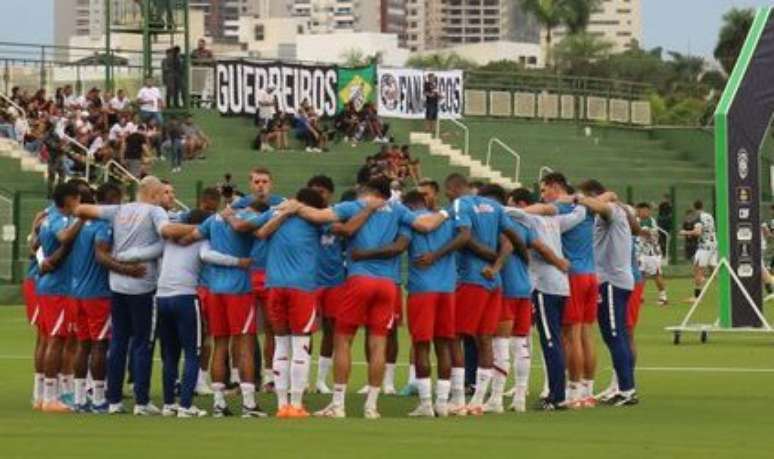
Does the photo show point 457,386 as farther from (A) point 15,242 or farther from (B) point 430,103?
(B) point 430,103

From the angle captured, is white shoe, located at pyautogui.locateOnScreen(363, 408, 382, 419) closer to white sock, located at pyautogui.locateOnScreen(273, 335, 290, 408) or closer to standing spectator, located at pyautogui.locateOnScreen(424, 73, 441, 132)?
white sock, located at pyautogui.locateOnScreen(273, 335, 290, 408)

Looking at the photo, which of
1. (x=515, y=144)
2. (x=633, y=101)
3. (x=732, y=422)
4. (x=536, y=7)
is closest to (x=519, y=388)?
(x=732, y=422)

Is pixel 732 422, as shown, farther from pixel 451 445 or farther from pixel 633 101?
pixel 633 101

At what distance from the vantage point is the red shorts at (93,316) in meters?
21.8

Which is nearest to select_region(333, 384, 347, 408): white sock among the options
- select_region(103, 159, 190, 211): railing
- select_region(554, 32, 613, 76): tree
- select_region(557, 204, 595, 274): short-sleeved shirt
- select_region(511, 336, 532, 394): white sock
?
select_region(511, 336, 532, 394): white sock

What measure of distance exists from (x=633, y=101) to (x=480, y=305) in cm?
5775

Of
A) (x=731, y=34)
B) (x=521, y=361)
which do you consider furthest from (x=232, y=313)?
(x=731, y=34)

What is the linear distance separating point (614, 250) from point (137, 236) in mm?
4748

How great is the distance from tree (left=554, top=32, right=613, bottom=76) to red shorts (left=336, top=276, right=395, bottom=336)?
13009cm

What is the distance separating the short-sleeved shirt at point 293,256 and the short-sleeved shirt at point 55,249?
2254 millimetres

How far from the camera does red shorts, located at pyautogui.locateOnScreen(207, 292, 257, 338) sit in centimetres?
2117

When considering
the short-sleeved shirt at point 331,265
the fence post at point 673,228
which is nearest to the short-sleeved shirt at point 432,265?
the short-sleeved shirt at point 331,265

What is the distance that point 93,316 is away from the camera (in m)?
21.8

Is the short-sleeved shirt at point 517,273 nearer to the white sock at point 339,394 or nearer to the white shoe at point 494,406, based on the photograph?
the white shoe at point 494,406
